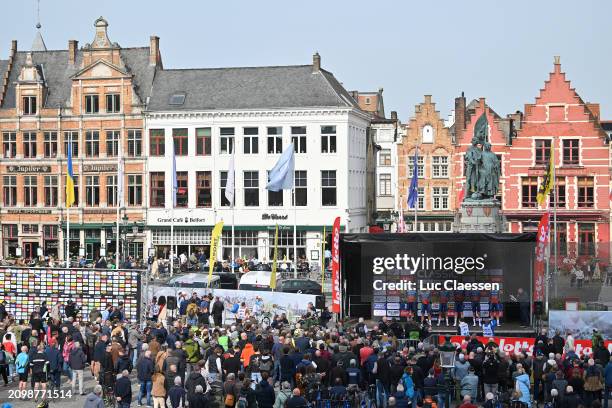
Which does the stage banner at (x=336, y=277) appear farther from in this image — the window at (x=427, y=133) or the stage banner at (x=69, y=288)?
the window at (x=427, y=133)

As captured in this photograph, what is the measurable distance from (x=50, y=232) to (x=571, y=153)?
3141 centimetres

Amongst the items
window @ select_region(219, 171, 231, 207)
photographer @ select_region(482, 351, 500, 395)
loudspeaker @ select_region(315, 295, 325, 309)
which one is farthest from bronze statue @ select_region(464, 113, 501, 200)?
window @ select_region(219, 171, 231, 207)

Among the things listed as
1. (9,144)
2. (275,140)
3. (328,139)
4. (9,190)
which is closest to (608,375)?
(328,139)

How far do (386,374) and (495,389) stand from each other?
249 centimetres

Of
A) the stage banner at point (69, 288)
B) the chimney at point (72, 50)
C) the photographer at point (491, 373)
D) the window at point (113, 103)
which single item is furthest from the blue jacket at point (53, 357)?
the chimney at point (72, 50)

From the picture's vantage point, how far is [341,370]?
76.8 feet

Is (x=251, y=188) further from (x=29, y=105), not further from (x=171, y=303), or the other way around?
(x=171, y=303)

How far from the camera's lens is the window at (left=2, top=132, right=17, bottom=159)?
222 feet

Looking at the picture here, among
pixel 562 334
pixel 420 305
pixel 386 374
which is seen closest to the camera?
pixel 386 374

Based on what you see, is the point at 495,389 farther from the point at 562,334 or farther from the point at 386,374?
Answer: the point at 562,334

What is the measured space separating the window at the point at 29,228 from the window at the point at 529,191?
1151 inches

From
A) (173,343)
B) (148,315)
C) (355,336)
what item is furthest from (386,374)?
(148,315)

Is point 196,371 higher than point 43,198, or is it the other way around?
point 43,198

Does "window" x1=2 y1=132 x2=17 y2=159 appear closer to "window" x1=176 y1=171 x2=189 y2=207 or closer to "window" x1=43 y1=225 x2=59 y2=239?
"window" x1=43 y1=225 x2=59 y2=239
